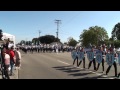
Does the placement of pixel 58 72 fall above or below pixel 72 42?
below

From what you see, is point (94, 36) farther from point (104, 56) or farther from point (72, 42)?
point (104, 56)

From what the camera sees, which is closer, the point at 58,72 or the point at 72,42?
the point at 58,72

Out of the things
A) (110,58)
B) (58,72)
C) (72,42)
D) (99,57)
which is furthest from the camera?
(72,42)

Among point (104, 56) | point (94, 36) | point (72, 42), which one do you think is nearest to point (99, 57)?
point (104, 56)

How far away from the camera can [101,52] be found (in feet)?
63.5

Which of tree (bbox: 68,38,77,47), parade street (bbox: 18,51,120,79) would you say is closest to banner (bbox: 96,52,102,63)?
parade street (bbox: 18,51,120,79)

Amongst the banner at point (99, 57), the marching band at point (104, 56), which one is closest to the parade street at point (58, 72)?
the marching band at point (104, 56)

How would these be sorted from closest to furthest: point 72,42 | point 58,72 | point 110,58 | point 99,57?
point 110,58 < point 58,72 < point 99,57 < point 72,42

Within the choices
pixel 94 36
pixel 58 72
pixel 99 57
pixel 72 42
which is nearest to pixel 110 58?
pixel 99 57

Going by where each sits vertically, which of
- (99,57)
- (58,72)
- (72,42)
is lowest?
(58,72)

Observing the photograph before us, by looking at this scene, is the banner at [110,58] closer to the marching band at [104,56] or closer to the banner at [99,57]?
the marching band at [104,56]
